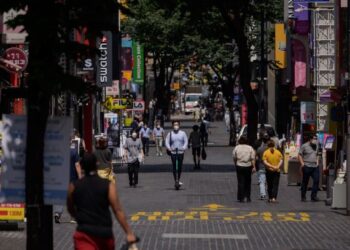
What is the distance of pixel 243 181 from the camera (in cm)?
2822

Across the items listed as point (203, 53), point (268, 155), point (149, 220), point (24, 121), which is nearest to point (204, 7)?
point (268, 155)

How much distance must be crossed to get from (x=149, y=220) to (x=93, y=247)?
1182cm

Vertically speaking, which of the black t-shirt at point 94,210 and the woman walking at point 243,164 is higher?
the black t-shirt at point 94,210

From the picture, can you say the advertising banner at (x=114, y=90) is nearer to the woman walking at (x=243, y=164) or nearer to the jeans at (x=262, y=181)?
the jeans at (x=262, y=181)

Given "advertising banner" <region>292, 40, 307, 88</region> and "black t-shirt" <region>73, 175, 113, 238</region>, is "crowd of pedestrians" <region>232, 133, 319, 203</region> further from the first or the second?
"advertising banner" <region>292, 40, 307, 88</region>

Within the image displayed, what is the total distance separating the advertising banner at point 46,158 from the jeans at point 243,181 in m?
16.8

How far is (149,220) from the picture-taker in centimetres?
2312

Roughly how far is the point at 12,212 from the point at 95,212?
30.7ft

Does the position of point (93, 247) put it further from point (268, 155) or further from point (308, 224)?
point (268, 155)

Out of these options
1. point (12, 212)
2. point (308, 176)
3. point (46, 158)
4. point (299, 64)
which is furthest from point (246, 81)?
point (299, 64)

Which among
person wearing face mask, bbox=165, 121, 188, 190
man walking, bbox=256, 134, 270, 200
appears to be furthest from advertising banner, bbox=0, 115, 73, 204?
person wearing face mask, bbox=165, 121, 188, 190

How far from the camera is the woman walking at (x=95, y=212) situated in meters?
11.3

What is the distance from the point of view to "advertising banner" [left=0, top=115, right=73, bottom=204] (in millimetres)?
11586

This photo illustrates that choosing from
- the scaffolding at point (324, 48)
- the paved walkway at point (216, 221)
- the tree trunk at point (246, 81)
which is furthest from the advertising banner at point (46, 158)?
the scaffolding at point (324, 48)
